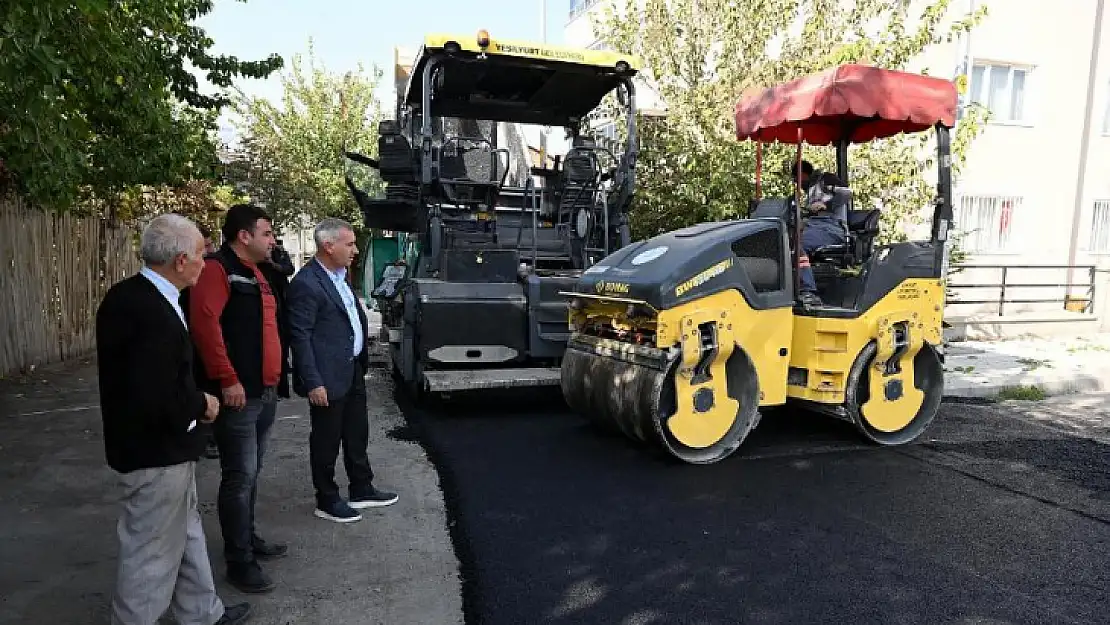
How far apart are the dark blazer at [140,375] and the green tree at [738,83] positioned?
767 centimetres

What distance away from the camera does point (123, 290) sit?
9.01ft

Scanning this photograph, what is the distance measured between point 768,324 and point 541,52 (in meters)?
3.33

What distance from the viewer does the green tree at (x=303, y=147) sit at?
66.8ft

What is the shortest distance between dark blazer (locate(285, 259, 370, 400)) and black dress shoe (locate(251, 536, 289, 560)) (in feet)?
2.48

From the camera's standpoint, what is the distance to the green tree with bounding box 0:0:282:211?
13.3ft

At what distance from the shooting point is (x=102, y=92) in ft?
20.1

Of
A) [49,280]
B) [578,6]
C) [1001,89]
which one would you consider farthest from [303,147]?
[1001,89]

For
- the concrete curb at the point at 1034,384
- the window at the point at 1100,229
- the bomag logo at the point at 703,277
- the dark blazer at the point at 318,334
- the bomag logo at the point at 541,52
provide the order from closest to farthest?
the dark blazer at the point at 318,334 < the bomag logo at the point at 703,277 < the bomag logo at the point at 541,52 < the concrete curb at the point at 1034,384 < the window at the point at 1100,229

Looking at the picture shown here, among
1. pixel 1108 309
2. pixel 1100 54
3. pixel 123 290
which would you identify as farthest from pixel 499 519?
pixel 1100 54

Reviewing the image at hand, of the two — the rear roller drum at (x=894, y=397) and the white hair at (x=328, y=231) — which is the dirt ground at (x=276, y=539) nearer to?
the white hair at (x=328, y=231)

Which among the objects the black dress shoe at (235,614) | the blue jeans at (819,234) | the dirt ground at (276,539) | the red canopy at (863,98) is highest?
A: the red canopy at (863,98)

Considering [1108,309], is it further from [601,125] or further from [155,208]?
[155,208]

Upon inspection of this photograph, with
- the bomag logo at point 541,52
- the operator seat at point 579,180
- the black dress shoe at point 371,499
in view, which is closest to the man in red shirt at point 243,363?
the black dress shoe at point 371,499

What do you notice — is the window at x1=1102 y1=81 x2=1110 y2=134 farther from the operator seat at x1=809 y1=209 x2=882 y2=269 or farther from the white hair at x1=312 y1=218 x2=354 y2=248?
the white hair at x1=312 y1=218 x2=354 y2=248
